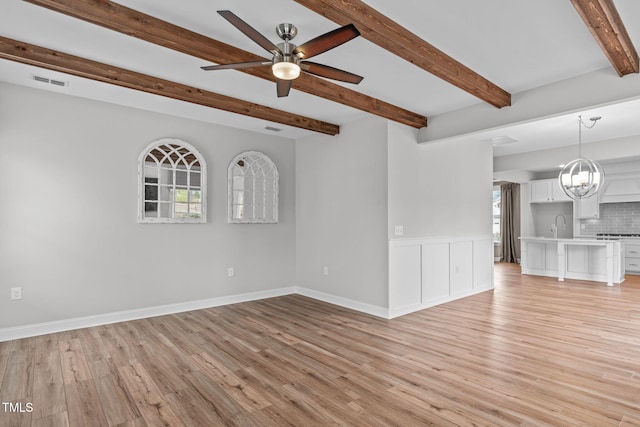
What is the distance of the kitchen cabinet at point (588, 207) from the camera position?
27.3 ft

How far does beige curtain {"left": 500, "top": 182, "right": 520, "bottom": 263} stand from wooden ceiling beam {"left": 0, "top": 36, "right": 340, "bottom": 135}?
27.4 feet

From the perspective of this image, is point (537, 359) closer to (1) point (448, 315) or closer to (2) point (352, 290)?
(1) point (448, 315)

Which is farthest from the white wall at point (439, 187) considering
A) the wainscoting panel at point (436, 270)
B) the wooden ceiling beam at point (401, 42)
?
the wooden ceiling beam at point (401, 42)

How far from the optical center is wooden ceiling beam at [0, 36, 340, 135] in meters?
2.90

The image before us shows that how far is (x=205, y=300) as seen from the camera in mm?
4957

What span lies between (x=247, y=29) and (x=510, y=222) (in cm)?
1051

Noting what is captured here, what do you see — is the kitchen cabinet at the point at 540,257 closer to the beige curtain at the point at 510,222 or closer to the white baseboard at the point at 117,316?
the beige curtain at the point at 510,222

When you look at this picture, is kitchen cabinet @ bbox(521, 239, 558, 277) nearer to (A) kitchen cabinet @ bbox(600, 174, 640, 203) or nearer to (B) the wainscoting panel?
(A) kitchen cabinet @ bbox(600, 174, 640, 203)

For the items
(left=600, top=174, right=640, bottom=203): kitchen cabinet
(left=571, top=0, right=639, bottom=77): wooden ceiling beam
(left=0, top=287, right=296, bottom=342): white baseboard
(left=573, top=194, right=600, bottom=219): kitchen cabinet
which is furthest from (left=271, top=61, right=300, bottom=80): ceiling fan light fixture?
(left=600, top=174, right=640, bottom=203): kitchen cabinet

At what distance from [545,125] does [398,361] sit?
4436mm

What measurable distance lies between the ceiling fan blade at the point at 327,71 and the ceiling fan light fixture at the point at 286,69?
0.36ft

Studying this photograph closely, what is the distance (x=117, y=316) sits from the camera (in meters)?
4.25

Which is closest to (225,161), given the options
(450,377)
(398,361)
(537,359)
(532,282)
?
(398,361)

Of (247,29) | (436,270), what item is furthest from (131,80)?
(436,270)
